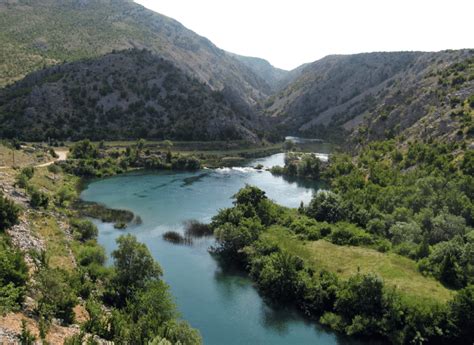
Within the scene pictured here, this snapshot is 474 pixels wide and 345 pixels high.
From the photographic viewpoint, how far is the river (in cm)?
4409

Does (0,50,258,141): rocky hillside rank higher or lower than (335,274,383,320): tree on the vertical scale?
higher

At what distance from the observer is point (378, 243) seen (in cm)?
6009

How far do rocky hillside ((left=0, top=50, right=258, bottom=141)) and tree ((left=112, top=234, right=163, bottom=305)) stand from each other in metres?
101

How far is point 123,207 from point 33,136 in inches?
2577

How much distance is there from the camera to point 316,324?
45.5m

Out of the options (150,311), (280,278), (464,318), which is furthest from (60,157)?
(464,318)

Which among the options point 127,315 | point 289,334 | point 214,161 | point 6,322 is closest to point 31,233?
point 127,315

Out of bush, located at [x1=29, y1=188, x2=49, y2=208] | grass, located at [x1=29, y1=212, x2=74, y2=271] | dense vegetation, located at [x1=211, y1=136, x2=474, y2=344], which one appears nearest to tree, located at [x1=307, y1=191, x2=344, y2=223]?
dense vegetation, located at [x1=211, y1=136, x2=474, y2=344]

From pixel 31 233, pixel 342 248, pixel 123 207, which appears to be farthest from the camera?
pixel 123 207

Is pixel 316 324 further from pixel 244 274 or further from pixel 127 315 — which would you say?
pixel 127 315

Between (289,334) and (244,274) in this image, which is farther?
(244,274)

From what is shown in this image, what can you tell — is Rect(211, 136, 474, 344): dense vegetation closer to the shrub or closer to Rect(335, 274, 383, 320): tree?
Rect(335, 274, 383, 320): tree

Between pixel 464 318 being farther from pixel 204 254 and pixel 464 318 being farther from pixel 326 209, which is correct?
pixel 204 254

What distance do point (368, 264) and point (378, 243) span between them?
781 cm
